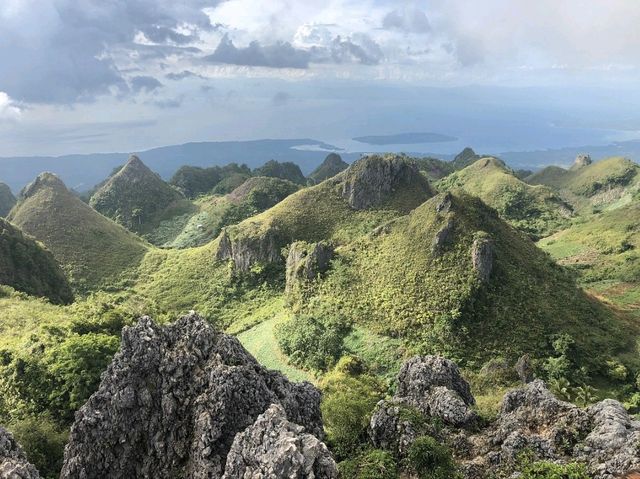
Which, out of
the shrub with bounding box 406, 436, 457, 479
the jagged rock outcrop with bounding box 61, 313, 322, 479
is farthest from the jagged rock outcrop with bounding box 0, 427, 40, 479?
the shrub with bounding box 406, 436, 457, 479

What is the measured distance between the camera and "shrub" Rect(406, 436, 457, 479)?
2094 centimetres

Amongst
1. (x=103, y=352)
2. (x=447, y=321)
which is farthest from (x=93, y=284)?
(x=447, y=321)

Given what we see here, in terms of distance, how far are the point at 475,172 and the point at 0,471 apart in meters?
138

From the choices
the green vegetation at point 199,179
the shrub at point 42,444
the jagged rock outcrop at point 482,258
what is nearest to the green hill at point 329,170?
the green vegetation at point 199,179

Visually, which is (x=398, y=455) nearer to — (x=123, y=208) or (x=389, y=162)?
(x=389, y=162)

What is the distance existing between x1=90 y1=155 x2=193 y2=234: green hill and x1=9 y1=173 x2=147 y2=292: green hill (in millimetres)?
27212

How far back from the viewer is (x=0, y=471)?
50.2 feet

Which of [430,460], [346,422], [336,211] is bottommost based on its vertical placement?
[346,422]

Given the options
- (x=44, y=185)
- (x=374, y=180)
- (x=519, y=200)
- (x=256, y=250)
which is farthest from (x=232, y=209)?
(x=519, y=200)

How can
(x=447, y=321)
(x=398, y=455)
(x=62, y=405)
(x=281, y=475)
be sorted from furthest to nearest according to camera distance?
1. (x=447, y=321)
2. (x=62, y=405)
3. (x=398, y=455)
4. (x=281, y=475)

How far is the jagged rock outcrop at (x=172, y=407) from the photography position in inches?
763

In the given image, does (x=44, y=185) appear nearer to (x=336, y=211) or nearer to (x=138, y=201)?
(x=138, y=201)

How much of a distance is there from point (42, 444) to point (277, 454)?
60.0 ft

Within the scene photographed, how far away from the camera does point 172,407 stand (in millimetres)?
20422
